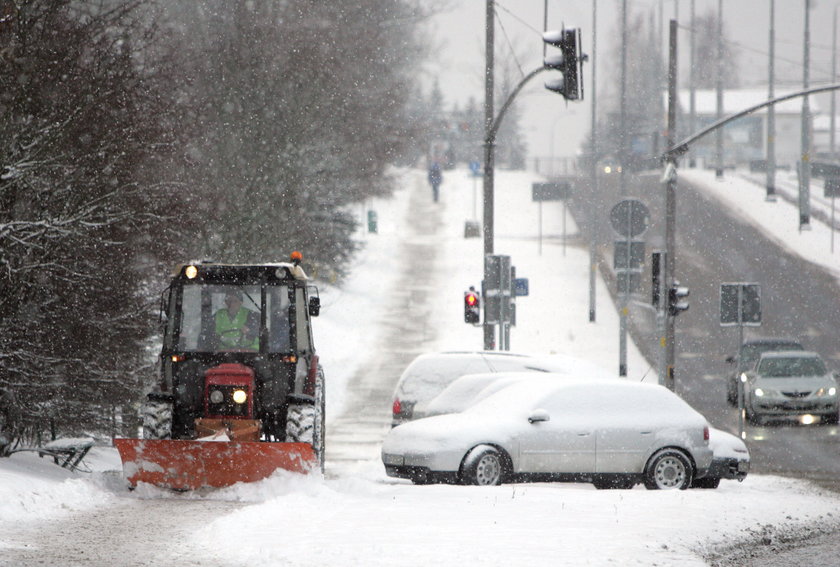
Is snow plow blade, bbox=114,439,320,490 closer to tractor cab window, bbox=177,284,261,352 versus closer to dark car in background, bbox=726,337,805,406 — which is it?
tractor cab window, bbox=177,284,261,352

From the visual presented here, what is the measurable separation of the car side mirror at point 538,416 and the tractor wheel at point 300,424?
3.08 meters

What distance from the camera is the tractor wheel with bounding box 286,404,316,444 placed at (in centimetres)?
1448

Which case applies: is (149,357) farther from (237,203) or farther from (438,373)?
(237,203)

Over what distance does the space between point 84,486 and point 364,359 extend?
24313 millimetres

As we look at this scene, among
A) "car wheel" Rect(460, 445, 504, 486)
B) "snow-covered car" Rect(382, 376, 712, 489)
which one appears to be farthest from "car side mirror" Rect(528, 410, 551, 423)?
"car wheel" Rect(460, 445, 504, 486)

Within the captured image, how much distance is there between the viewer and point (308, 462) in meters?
13.6

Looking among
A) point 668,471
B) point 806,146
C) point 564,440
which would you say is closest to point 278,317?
point 564,440

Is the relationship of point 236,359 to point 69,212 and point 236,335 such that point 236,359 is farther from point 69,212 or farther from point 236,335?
point 69,212

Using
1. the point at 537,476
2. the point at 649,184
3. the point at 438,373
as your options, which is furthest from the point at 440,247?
the point at 537,476

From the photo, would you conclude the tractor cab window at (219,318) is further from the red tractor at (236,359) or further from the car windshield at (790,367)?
the car windshield at (790,367)

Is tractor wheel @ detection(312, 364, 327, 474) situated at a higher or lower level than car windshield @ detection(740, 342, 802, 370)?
higher

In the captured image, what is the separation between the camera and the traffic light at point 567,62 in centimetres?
2003

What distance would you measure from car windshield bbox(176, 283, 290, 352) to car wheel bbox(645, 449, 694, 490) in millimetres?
4990

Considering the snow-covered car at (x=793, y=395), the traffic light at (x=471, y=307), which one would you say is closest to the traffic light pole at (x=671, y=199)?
the snow-covered car at (x=793, y=395)
